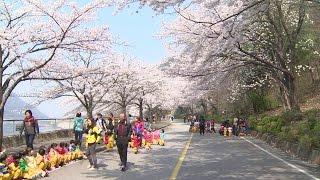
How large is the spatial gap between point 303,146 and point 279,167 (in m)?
3.96

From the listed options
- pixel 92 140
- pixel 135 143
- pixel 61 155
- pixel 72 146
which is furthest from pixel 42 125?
pixel 92 140

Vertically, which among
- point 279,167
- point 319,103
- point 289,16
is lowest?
A: point 279,167

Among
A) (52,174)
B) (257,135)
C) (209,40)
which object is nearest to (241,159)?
(52,174)

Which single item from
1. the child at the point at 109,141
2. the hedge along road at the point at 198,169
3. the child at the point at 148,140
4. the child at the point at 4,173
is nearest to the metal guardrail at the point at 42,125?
the child at the point at 109,141

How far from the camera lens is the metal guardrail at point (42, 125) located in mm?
24172

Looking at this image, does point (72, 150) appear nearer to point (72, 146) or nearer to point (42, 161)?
point (72, 146)

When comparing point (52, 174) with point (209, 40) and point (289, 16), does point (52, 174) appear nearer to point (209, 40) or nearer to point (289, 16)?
point (209, 40)

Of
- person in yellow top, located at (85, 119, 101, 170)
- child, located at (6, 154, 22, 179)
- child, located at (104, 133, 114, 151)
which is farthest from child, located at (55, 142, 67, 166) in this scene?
child, located at (104, 133, 114, 151)

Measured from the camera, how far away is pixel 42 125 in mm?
31109

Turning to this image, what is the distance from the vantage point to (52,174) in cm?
1317

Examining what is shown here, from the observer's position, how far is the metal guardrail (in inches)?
952

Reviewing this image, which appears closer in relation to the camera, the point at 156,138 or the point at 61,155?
the point at 61,155

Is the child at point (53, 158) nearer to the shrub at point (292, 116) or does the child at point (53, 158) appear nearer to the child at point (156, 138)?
the child at point (156, 138)

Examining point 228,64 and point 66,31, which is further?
point 228,64
